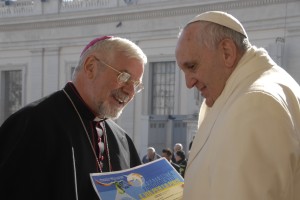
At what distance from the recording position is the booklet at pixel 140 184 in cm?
321

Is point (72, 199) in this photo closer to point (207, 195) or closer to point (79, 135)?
point (79, 135)

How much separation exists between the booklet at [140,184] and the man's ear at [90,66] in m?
0.60

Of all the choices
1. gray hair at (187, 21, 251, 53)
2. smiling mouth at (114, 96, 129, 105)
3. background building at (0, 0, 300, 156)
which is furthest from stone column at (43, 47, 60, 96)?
gray hair at (187, 21, 251, 53)

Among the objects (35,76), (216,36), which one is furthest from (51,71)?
(216,36)

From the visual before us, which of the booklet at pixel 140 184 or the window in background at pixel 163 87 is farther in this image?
the window in background at pixel 163 87

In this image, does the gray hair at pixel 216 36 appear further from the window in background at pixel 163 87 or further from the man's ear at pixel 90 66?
the window in background at pixel 163 87

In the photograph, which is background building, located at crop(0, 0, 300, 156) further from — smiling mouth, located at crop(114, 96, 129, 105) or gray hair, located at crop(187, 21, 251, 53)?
gray hair, located at crop(187, 21, 251, 53)

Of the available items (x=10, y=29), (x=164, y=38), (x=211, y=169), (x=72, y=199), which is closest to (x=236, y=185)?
(x=211, y=169)

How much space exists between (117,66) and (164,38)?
2094cm

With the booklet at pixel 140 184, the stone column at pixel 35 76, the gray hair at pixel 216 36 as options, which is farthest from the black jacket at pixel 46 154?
the stone column at pixel 35 76

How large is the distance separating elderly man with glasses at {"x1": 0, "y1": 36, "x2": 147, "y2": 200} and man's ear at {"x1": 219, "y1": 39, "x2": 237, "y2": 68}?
2.90ft

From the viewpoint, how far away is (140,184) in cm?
329

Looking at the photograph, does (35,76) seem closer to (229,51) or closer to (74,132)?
(74,132)

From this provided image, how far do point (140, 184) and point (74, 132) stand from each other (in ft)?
1.69
